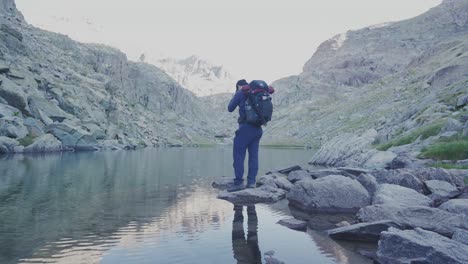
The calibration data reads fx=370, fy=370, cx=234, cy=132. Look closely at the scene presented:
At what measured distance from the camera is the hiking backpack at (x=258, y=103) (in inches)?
624

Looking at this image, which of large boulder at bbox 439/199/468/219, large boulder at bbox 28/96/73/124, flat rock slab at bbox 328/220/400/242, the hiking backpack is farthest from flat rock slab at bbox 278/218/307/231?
large boulder at bbox 28/96/73/124

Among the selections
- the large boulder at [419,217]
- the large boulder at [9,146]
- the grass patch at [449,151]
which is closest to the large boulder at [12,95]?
the large boulder at [9,146]

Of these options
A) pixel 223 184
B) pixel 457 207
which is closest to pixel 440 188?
pixel 457 207

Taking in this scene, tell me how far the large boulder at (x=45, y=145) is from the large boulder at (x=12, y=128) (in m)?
2.54

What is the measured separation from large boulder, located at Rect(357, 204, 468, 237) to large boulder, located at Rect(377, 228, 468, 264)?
55.7 inches

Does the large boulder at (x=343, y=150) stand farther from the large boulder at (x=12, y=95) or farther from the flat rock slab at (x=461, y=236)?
the large boulder at (x=12, y=95)

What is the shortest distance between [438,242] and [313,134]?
129m

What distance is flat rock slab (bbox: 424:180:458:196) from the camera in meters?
13.3

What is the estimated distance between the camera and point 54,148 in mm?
59219

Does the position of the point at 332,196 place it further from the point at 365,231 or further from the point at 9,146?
the point at 9,146

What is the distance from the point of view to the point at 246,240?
9.40 metres

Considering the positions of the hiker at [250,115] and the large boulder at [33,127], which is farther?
the large boulder at [33,127]

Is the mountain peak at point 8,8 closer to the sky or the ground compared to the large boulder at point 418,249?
closer to the sky

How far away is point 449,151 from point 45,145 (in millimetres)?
54351
